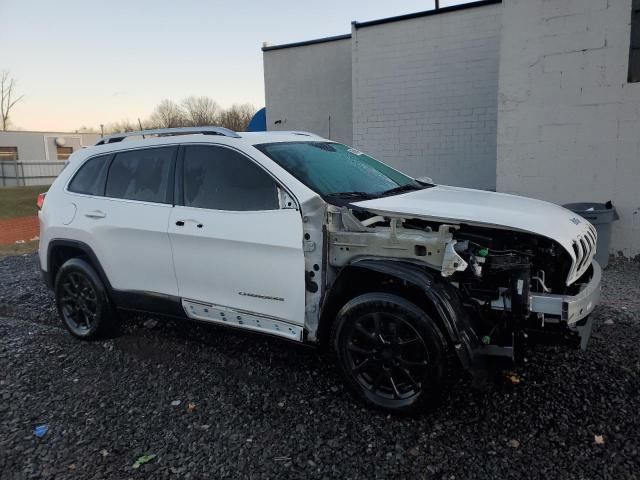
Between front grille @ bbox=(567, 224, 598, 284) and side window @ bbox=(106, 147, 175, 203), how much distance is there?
Answer: 295cm

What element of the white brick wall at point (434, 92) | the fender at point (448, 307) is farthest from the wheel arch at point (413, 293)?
the white brick wall at point (434, 92)

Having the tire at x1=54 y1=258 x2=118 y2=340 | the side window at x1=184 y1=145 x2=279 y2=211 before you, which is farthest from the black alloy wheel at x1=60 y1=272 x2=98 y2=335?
the side window at x1=184 y1=145 x2=279 y2=211

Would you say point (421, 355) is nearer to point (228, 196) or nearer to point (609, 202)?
point (228, 196)

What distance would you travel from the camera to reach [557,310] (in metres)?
2.89

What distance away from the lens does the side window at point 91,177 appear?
4641 mm

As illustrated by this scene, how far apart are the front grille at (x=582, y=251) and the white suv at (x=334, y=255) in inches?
0.5

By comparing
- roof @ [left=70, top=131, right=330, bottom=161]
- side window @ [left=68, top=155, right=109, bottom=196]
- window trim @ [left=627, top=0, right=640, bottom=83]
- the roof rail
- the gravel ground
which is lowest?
the gravel ground

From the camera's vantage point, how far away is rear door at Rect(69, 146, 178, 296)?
13.5 ft

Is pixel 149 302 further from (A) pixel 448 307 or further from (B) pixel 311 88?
(B) pixel 311 88

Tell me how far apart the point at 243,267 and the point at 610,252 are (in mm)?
5960

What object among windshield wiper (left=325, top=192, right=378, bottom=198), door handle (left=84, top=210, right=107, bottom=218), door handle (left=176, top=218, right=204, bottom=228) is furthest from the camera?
door handle (left=84, top=210, right=107, bottom=218)

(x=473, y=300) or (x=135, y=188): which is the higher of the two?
(x=135, y=188)

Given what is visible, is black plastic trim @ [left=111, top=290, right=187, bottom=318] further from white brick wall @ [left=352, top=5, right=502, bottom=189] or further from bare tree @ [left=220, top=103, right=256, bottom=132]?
bare tree @ [left=220, top=103, right=256, bottom=132]

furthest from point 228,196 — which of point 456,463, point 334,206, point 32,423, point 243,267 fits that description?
point 456,463
